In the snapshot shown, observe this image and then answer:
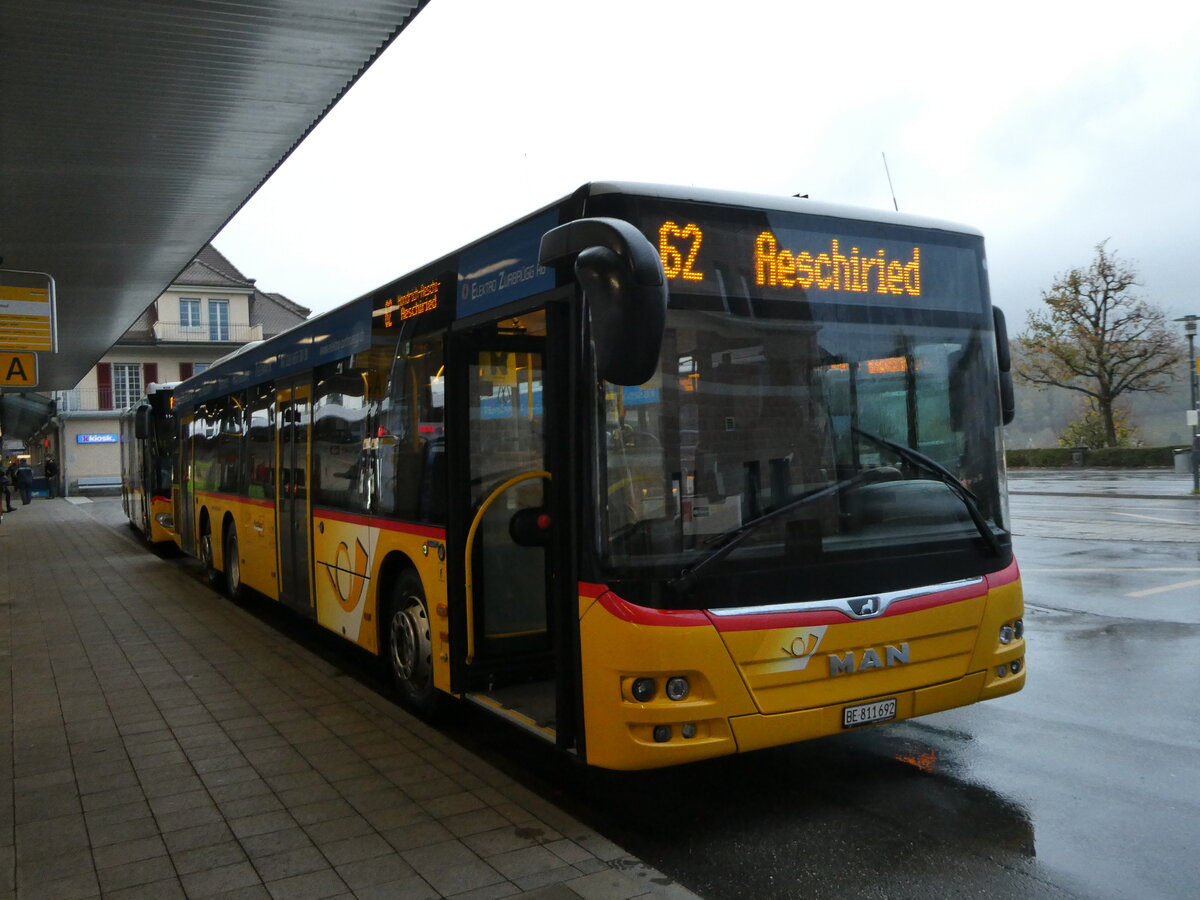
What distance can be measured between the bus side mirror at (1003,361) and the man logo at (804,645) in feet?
5.84

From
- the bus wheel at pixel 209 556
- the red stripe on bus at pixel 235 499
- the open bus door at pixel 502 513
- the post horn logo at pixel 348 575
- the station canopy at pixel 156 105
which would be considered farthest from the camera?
the bus wheel at pixel 209 556

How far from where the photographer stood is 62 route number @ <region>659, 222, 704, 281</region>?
15.0 ft

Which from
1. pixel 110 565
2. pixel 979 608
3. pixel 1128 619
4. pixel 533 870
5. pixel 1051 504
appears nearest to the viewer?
pixel 533 870

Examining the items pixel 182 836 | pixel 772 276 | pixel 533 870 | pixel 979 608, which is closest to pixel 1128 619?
pixel 979 608

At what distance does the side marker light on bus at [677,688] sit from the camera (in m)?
4.42

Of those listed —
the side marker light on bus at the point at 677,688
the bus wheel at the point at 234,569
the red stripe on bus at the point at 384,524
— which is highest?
the red stripe on bus at the point at 384,524

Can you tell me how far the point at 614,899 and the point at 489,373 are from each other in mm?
3197

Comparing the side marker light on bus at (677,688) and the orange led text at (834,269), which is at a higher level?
the orange led text at (834,269)

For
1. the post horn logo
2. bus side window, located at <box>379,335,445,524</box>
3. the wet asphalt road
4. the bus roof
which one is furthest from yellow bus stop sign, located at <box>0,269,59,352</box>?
the bus roof

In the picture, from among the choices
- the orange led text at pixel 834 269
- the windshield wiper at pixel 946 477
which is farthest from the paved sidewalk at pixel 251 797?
the orange led text at pixel 834 269

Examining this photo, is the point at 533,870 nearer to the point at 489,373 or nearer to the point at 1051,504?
the point at 489,373

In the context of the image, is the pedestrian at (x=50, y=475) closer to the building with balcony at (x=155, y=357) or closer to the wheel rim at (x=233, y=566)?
the building with balcony at (x=155, y=357)

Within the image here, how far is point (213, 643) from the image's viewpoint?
9.85 meters

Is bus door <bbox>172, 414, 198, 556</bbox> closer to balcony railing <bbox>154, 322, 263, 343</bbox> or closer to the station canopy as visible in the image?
the station canopy
